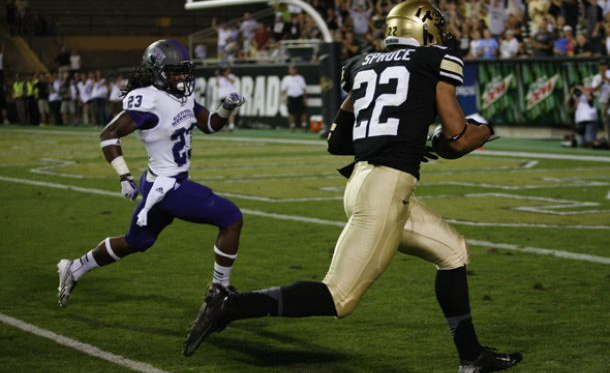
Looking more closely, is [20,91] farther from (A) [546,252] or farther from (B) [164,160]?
(B) [164,160]

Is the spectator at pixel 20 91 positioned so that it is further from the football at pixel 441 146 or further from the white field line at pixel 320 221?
the football at pixel 441 146

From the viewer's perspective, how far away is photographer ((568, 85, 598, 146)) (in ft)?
64.8

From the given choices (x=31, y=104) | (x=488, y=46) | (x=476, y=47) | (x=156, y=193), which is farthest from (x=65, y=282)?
(x=31, y=104)

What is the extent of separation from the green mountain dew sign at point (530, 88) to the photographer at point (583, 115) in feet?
1.52

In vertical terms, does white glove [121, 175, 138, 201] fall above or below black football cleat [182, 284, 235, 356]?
above

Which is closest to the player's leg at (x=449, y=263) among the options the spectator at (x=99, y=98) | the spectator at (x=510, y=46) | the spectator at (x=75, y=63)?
the spectator at (x=510, y=46)

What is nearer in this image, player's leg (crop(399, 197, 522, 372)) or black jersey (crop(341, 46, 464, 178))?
black jersey (crop(341, 46, 464, 178))

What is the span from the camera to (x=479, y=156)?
1892cm

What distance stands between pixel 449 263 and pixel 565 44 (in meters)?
17.7

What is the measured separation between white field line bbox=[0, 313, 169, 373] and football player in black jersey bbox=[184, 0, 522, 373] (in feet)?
1.86

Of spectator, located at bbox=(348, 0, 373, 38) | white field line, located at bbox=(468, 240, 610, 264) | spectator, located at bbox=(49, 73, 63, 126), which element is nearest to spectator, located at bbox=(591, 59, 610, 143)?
spectator, located at bbox=(348, 0, 373, 38)

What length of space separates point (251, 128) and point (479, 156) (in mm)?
11740

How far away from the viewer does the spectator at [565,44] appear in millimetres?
21859

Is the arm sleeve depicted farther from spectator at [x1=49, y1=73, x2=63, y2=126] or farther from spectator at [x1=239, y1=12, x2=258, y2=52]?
spectator at [x1=49, y1=73, x2=63, y2=126]
